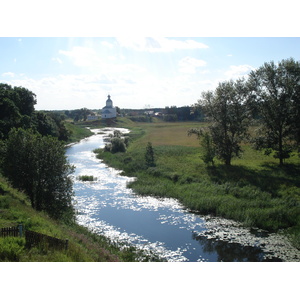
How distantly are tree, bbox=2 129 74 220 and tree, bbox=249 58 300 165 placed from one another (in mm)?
26544

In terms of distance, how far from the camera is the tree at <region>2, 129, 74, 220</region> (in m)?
22.2

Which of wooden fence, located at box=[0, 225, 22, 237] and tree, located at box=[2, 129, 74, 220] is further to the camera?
tree, located at box=[2, 129, 74, 220]

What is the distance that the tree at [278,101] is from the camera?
35.2 m

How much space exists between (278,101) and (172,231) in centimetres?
2312

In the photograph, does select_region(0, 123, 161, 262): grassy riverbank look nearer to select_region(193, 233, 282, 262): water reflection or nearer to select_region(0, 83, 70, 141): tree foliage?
select_region(193, 233, 282, 262): water reflection

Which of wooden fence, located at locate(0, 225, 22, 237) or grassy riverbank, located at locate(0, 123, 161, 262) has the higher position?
wooden fence, located at locate(0, 225, 22, 237)

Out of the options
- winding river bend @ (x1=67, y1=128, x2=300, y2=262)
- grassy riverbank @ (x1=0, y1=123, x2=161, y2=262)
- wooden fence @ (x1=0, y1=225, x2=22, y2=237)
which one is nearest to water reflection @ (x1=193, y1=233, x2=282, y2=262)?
winding river bend @ (x1=67, y1=128, x2=300, y2=262)

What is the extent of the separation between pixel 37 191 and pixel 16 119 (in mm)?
28735

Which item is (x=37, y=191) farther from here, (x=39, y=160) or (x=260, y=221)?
(x=260, y=221)

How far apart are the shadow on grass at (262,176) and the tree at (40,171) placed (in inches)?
706

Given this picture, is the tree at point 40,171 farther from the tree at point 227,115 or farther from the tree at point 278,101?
the tree at point 278,101

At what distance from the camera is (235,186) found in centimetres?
3050

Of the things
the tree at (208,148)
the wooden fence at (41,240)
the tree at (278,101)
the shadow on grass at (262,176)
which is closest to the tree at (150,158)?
the tree at (208,148)

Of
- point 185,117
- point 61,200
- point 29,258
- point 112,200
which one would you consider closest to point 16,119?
point 112,200
